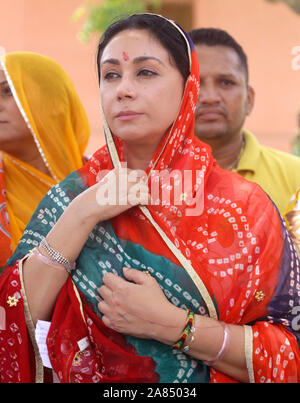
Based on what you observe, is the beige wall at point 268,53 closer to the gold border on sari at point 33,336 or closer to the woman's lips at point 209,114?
the woman's lips at point 209,114

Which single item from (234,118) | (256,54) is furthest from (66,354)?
(256,54)

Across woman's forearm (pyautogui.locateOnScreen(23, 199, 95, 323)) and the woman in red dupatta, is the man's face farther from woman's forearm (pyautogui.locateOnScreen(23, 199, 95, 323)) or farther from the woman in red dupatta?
woman's forearm (pyautogui.locateOnScreen(23, 199, 95, 323))

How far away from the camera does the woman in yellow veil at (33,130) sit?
7.66 ft

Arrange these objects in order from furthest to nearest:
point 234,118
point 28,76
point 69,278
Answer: point 234,118
point 28,76
point 69,278

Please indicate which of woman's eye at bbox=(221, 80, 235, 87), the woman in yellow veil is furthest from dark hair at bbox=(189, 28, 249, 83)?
the woman in yellow veil

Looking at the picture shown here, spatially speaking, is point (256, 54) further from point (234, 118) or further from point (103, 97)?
point (103, 97)

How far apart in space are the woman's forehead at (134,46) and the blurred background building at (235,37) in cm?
606

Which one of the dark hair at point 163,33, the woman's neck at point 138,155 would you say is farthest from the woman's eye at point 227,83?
the woman's neck at point 138,155

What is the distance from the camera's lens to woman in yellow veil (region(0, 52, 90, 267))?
7.66ft

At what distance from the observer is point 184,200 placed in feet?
5.51

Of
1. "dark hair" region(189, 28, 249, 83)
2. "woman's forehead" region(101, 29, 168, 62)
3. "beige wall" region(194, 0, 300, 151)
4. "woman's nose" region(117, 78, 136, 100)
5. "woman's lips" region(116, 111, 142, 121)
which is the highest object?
"beige wall" region(194, 0, 300, 151)

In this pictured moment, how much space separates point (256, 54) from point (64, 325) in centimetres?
672

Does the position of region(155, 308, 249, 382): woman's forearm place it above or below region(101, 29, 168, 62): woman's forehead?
below

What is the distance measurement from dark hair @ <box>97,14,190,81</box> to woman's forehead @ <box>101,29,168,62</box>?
19 mm
